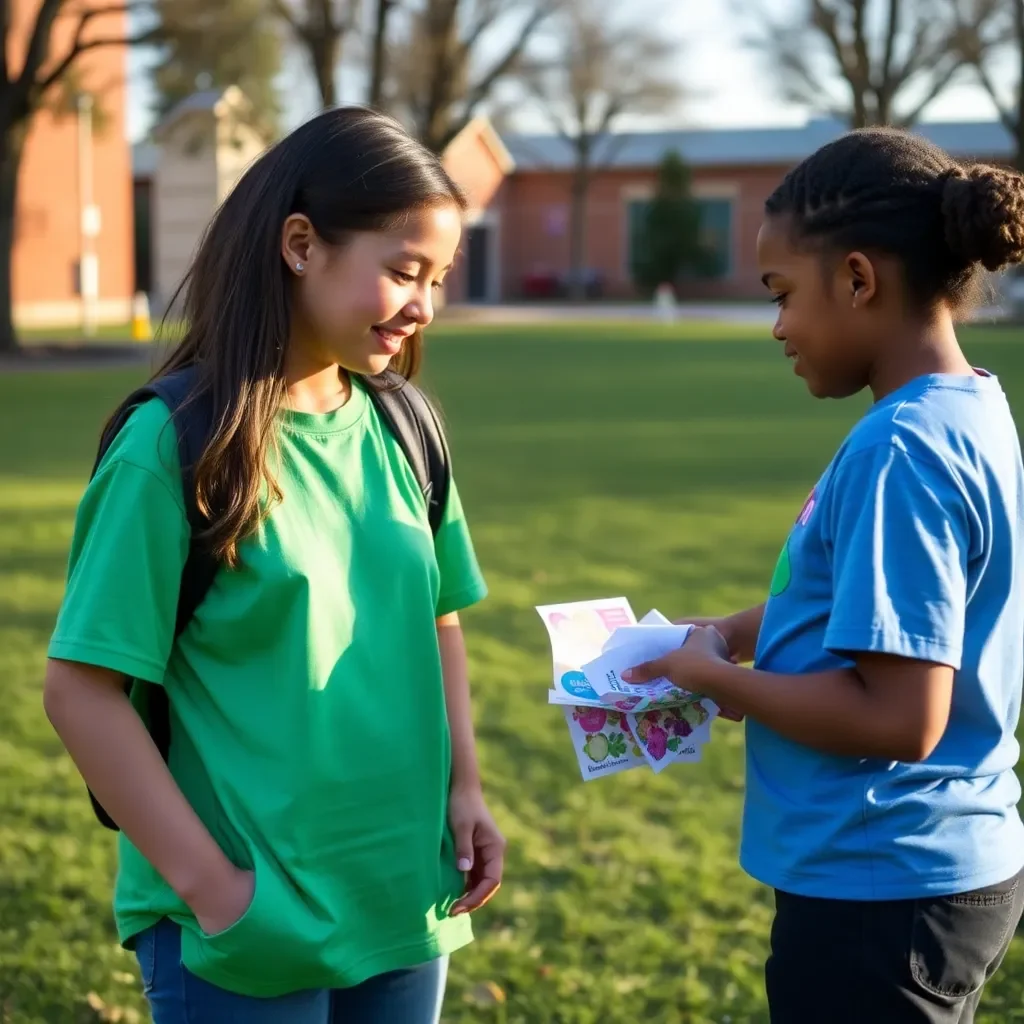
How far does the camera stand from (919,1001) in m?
1.81

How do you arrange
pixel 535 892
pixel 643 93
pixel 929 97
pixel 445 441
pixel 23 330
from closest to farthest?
pixel 445 441 < pixel 535 892 < pixel 23 330 < pixel 929 97 < pixel 643 93

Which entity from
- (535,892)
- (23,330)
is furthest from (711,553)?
(23,330)

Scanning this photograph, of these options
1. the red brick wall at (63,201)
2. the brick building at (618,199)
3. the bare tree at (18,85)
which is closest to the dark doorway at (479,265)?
the brick building at (618,199)

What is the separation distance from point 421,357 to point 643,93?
5701 centimetres

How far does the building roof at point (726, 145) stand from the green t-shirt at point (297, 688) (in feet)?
186

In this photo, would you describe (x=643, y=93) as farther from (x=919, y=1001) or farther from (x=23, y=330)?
(x=919, y=1001)

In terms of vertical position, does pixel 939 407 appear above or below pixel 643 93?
below

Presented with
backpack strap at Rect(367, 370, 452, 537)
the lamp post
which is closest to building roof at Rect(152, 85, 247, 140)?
the lamp post

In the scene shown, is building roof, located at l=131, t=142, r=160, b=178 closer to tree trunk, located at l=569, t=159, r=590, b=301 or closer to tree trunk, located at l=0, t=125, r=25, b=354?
tree trunk, located at l=569, t=159, r=590, b=301

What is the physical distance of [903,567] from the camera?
1694 mm

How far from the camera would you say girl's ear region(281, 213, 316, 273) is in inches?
75.7

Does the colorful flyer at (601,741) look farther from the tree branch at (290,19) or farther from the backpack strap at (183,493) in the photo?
the tree branch at (290,19)

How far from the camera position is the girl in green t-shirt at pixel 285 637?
1780mm

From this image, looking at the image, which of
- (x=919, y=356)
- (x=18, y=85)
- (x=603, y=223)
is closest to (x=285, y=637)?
(x=919, y=356)
